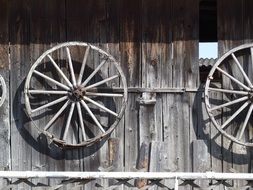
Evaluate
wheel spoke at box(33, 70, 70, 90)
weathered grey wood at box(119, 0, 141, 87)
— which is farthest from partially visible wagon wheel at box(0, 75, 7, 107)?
weathered grey wood at box(119, 0, 141, 87)

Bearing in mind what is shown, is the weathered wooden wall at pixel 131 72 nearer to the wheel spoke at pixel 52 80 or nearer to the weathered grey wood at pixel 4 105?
the weathered grey wood at pixel 4 105

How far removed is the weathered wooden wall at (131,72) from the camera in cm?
762

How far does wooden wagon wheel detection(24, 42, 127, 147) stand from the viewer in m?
7.36

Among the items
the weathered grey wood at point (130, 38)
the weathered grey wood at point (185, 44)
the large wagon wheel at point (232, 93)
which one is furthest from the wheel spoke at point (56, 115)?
the large wagon wheel at point (232, 93)

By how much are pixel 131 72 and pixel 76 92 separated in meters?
0.78

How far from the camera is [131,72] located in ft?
Answer: 25.1

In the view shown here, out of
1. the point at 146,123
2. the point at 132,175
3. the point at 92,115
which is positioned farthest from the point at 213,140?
the point at 92,115

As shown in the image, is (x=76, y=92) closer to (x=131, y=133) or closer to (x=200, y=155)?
(x=131, y=133)

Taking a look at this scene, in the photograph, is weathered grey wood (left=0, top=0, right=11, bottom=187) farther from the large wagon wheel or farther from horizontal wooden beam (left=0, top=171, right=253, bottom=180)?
the large wagon wheel

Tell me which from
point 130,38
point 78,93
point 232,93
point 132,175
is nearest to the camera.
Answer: point 132,175

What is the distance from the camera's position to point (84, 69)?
7598 mm

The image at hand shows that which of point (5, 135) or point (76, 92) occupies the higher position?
point (76, 92)

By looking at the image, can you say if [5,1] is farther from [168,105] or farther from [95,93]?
[168,105]

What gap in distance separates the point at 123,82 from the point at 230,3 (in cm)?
173
